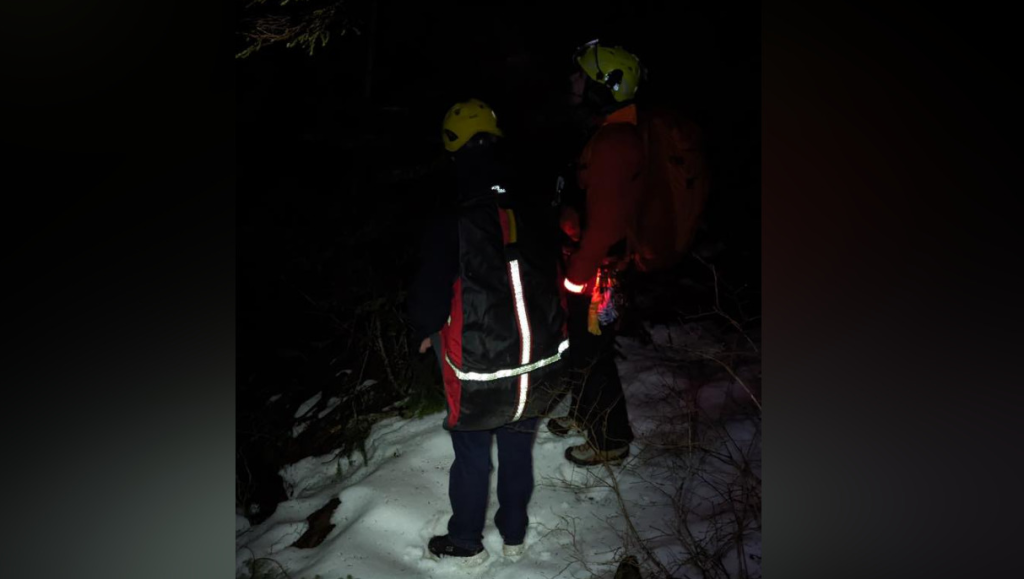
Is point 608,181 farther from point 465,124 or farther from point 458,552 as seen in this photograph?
point 458,552

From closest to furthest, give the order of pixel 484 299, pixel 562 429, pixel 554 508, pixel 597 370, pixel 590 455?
1. pixel 484 299
2. pixel 554 508
3. pixel 597 370
4. pixel 590 455
5. pixel 562 429

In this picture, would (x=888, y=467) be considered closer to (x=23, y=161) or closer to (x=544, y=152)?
(x=23, y=161)

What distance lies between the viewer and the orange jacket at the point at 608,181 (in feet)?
10.3

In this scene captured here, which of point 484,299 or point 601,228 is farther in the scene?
point 601,228

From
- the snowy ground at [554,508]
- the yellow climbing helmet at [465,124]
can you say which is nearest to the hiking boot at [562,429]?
the snowy ground at [554,508]

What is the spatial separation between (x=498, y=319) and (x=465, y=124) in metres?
0.94

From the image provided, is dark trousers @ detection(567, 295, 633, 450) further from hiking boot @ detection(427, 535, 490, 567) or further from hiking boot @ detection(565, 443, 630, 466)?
hiking boot @ detection(427, 535, 490, 567)

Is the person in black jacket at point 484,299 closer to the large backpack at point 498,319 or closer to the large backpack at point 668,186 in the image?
the large backpack at point 498,319

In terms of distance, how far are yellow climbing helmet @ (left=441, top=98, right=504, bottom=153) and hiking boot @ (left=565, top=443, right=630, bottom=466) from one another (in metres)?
1.94

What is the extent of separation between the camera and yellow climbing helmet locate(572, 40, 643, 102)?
3.34 m

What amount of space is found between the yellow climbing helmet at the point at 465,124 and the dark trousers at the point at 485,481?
4.67 feet

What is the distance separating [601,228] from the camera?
323cm

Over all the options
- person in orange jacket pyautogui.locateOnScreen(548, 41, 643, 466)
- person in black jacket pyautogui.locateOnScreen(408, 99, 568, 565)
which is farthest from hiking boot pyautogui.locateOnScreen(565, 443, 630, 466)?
person in black jacket pyautogui.locateOnScreen(408, 99, 568, 565)

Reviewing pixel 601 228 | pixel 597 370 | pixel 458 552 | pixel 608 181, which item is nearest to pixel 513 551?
pixel 458 552
